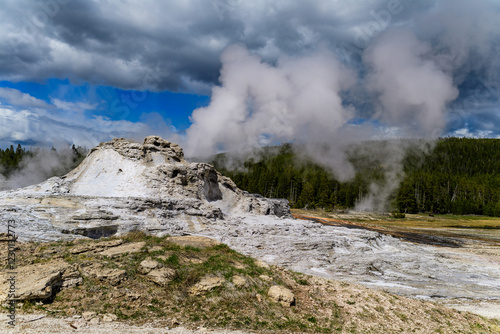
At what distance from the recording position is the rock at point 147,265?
42.4 ft

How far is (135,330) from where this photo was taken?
9438 mm

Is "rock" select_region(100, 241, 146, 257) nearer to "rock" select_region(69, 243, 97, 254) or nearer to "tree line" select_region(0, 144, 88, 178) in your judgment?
"rock" select_region(69, 243, 97, 254)

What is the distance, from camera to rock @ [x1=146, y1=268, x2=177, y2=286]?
40.6 ft

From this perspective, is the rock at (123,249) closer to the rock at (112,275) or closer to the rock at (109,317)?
the rock at (112,275)

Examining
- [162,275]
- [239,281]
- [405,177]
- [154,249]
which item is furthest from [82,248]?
[405,177]

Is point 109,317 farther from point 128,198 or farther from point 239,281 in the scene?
point 128,198

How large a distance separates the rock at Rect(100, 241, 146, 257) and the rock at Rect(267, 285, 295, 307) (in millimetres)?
6790

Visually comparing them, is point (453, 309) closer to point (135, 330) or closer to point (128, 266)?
point (135, 330)

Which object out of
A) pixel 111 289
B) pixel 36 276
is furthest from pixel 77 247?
pixel 111 289

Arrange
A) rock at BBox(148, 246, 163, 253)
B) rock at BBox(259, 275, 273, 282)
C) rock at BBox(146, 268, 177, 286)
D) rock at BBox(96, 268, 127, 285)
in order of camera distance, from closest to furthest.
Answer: rock at BBox(96, 268, 127, 285)
rock at BBox(146, 268, 177, 286)
rock at BBox(259, 275, 273, 282)
rock at BBox(148, 246, 163, 253)

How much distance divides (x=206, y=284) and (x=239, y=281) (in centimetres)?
148

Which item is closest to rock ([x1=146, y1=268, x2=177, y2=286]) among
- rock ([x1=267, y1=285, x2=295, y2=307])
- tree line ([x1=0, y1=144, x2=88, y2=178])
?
rock ([x1=267, y1=285, x2=295, y2=307])

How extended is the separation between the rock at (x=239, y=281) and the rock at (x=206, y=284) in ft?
1.67

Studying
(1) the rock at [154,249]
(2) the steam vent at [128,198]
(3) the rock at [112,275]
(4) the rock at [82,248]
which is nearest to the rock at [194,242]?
(1) the rock at [154,249]
